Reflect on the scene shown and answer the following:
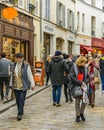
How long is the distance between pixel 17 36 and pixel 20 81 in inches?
532

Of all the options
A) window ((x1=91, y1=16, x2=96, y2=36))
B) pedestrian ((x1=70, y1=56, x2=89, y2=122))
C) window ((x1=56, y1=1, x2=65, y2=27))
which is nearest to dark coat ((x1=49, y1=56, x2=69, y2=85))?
pedestrian ((x1=70, y1=56, x2=89, y2=122))

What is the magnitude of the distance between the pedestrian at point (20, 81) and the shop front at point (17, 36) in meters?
8.54

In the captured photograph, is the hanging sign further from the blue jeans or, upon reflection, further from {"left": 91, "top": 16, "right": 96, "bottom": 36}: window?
{"left": 91, "top": 16, "right": 96, "bottom": 36}: window

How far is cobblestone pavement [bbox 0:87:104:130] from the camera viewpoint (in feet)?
38.7

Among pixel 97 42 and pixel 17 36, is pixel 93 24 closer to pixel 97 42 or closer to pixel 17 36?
pixel 97 42

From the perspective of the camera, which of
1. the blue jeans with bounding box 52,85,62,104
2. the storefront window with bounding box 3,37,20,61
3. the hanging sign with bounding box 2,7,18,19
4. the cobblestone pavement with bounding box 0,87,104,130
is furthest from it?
the storefront window with bounding box 3,37,20,61

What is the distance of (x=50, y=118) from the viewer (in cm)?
1341

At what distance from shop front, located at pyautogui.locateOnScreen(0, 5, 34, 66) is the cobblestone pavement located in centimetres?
618

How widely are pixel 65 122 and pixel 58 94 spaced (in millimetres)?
3869

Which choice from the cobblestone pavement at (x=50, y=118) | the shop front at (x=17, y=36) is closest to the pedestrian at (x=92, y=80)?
the cobblestone pavement at (x=50, y=118)

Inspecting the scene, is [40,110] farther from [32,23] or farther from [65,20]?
[65,20]

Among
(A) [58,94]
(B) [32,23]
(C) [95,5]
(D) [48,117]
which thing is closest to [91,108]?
(A) [58,94]

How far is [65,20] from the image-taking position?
41.2m

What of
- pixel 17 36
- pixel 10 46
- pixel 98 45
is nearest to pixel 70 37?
pixel 98 45
